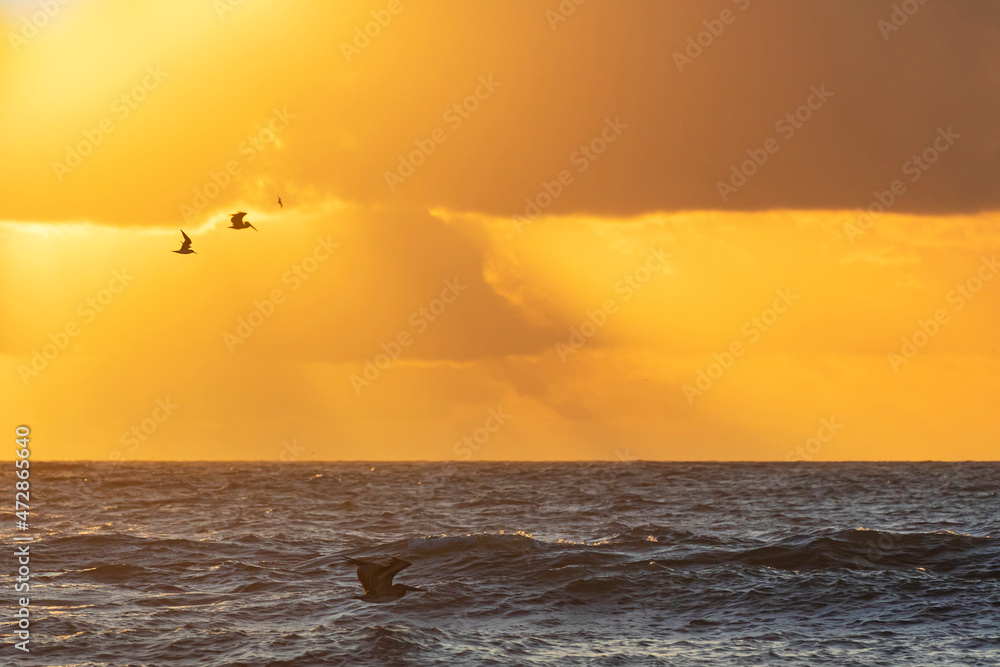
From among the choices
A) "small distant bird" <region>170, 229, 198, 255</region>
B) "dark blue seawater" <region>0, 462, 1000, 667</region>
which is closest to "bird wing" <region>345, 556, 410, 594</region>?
"dark blue seawater" <region>0, 462, 1000, 667</region>

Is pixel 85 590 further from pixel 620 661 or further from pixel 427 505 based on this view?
pixel 427 505

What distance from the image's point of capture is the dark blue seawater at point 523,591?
21.0 meters

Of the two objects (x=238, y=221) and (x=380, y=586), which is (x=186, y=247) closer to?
(x=238, y=221)

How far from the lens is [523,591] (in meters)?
27.1

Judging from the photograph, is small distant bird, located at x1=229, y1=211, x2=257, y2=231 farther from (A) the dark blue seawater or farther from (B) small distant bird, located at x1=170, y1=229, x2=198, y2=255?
(A) the dark blue seawater

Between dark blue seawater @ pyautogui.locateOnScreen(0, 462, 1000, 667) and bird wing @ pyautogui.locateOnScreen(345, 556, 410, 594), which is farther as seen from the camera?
bird wing @ pyautogui.locateOnScreen(345, 556, 410, 594)

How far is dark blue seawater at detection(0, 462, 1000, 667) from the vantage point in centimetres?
2100

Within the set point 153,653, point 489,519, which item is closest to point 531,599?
point 153,653

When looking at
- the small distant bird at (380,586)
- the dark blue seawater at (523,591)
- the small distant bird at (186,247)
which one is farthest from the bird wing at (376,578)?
the small distant bird at (186,247)

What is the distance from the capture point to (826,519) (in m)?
47.2

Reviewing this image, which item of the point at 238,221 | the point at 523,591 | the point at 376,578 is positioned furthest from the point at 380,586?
the point at 238,221

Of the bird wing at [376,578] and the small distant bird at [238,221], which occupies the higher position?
the small distant bird at [238,221]

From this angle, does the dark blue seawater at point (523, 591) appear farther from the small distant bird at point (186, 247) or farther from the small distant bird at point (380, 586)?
the small distant bird at point (186, 247)

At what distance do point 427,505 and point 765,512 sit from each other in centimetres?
1799
